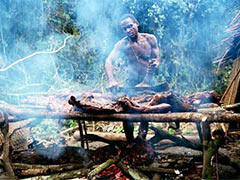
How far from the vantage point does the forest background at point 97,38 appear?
10625 millimetres

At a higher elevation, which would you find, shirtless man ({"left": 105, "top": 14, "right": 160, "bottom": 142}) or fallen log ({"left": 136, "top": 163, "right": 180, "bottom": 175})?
shirtless man ({"left": 105, "top": 14, "right": 160, "bottom": 142})

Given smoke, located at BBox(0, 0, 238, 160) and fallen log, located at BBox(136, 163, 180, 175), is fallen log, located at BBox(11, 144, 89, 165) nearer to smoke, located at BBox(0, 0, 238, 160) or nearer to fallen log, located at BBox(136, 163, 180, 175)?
fallen log, located at BBox(136, 163, 180, 175)

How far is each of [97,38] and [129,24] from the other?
753cm

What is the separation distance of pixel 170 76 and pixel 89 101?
896 cm

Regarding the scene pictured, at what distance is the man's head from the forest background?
480cm

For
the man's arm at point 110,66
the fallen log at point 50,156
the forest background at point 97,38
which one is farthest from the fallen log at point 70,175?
the forest background at point 97,38

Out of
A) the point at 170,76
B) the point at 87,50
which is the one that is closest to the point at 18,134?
the point at 87,50

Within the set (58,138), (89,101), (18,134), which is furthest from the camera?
(58,138)

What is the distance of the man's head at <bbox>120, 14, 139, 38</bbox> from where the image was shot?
5.11 meters

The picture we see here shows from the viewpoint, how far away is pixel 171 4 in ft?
34.4

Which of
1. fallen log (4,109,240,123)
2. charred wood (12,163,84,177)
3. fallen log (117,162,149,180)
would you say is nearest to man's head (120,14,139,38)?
fallen log (4,109,240,123)

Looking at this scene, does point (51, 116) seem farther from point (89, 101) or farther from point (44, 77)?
point (44, 77)

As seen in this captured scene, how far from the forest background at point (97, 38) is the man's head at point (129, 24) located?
4.80 m

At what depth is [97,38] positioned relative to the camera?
1238 centimetres
